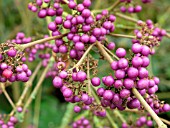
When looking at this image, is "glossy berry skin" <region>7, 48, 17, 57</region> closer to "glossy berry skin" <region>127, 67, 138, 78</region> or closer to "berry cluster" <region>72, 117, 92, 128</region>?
"glossy berry skin" <region>127, 67, 138, 78</region>

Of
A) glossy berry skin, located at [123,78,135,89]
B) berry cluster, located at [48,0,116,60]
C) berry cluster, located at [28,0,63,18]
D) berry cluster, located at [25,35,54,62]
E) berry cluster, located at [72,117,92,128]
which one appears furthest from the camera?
berry cluster, located at [72,117,92,128]

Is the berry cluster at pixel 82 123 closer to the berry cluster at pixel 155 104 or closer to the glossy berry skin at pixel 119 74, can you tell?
the berry cluster at pixel 155 104

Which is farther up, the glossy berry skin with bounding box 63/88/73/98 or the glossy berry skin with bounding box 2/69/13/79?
the glossy berry skin with bounding box 2/69/13/79

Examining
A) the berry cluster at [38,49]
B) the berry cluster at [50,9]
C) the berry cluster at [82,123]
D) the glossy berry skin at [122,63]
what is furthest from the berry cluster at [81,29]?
the berry cluster at [82,123]

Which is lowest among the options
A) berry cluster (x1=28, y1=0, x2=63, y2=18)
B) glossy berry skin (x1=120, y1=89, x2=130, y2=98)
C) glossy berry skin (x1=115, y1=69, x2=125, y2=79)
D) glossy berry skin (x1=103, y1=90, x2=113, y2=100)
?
glossy berry skin (x1=103, y1=90, x2=113, y2=100)

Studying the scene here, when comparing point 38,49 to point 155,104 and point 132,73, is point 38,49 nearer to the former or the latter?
point 155,104

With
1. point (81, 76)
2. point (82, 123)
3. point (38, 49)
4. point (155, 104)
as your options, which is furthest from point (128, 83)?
point (82, 123)

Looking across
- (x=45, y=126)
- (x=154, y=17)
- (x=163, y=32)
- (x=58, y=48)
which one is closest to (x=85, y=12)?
(x=58, y=48)

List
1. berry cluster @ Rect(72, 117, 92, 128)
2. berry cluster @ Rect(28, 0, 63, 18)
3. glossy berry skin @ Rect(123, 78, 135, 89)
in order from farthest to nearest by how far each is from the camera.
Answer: berry cluster @ Rect(72, 117, 92, 128), berry cluster @ Rect(28, 0, 63, 18), glossy berry skin @ Rect(123, 78, 135, 89)

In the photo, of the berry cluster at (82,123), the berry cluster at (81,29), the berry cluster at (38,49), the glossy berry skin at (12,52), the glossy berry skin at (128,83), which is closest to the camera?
the glossy berry skin at (128,83)

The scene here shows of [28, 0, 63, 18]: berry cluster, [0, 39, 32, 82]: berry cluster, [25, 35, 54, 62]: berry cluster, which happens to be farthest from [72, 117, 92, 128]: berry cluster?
[0, 39, 32, 82]: berry cluster

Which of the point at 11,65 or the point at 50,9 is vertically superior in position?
the point at 50,9
